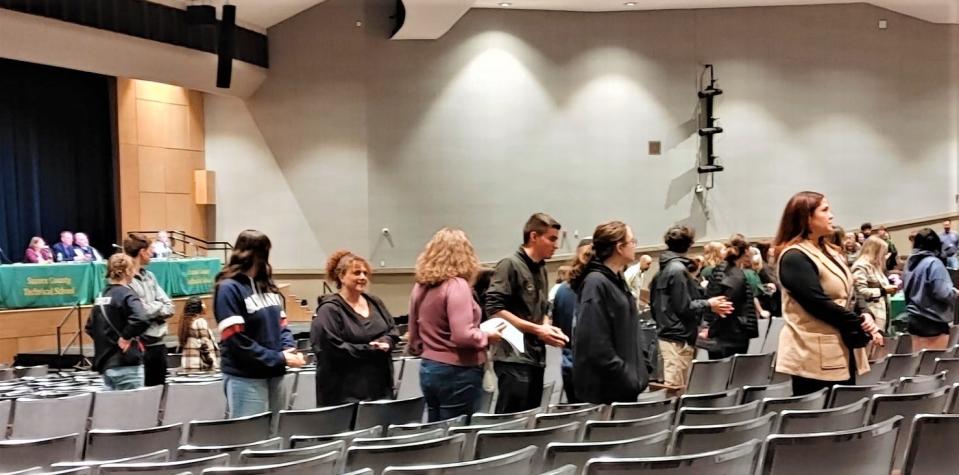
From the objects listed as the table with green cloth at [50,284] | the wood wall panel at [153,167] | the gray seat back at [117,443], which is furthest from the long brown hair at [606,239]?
the wood wall panel at [153,167]

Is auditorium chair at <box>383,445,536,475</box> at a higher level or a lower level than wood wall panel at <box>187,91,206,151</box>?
lower

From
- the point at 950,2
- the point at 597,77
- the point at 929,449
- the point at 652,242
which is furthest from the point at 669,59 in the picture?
the point at 929,449

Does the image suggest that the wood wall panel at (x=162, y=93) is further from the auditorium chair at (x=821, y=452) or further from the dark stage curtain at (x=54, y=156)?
the auditorium chair at (x=821, y=452)

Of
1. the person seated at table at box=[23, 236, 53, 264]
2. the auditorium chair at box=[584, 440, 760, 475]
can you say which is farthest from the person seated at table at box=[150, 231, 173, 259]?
the auditorium chair at box=[584, 440, 760, 475]

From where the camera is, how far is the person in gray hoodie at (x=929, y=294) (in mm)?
5902

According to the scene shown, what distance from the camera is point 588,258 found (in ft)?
12.2

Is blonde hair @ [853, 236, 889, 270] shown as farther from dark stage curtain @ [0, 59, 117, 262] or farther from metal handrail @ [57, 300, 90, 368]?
dark stage curtain @ [0, 59, 117, 262]

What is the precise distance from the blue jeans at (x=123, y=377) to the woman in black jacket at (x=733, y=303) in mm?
3617

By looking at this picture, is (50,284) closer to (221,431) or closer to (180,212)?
(180,212)

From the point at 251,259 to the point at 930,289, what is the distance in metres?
4.52

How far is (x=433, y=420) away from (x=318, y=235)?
1087cm

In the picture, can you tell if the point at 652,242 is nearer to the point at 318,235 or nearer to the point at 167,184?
the point at 318,235

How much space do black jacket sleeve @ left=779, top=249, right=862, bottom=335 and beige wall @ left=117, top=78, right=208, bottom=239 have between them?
42.1ft

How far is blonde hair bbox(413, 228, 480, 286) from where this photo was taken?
3859 millimetres
